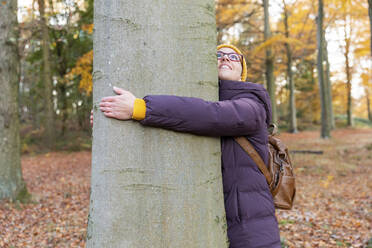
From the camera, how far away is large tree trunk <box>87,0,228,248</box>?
1.48 metres

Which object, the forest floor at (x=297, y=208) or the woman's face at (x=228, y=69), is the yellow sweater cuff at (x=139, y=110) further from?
the forest floor at (x=297, y=208)

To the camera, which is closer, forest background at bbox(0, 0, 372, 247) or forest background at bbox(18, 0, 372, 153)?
forest background at bbox(0, 0, 372, 247)

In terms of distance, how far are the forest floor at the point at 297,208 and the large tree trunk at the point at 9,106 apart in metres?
0.47

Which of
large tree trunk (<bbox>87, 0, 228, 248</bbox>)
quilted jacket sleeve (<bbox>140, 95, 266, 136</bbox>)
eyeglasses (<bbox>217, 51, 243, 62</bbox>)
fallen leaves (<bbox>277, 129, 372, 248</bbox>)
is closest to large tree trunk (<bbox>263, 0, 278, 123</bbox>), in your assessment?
fallen leaves (<bbox>277, 129, 372, 248</bbox>)

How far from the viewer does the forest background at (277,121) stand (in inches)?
190

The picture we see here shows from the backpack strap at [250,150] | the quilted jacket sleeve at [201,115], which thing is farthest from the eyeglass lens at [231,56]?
the backpack strap at [250,150]

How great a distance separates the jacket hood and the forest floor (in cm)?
281

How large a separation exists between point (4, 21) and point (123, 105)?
20.0ft

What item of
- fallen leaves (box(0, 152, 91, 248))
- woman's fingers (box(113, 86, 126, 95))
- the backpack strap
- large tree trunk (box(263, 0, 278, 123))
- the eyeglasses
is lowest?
fallen leaves (box(0, 152, 91, 248))

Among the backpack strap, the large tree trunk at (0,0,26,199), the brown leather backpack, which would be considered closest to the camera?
the backpack strap

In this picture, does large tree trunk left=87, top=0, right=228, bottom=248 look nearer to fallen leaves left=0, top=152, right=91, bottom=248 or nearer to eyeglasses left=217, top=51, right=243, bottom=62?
eyeglasses left=217, top=51, right=243, bottom=62

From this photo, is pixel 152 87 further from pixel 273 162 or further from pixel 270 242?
pixel 270 242

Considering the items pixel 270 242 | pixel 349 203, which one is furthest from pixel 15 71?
pixel 349 203

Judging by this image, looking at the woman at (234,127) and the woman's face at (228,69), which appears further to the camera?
the woman's face at (228,69)
